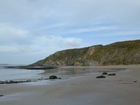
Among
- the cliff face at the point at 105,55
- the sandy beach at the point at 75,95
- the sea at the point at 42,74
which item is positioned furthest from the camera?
the cliff face at the point at 105,55

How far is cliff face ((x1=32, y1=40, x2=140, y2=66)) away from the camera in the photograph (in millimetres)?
79312

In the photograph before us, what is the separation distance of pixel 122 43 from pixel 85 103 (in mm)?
87438

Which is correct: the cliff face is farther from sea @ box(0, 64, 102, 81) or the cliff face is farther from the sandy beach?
the sandy beach

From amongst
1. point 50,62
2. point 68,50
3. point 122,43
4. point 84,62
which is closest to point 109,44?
A: point 122,43

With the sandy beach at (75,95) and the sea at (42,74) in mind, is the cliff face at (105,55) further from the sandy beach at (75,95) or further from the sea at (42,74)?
the sandy beach at (75,95)

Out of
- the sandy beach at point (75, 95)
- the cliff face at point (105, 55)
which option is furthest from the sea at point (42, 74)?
the cliff face at point (105, 55)

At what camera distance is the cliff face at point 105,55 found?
3123 inches

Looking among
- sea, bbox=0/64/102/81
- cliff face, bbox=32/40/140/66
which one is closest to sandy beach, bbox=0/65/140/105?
sea, bbox=0/64/102/81

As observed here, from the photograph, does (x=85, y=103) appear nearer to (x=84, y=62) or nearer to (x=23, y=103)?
(x=23, y=103)

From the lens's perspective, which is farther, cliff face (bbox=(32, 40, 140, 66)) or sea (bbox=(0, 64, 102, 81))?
cliff face (bbox=(32, 40, 140, 66))

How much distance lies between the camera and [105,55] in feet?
299

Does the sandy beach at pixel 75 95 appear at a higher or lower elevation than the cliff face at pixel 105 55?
lower

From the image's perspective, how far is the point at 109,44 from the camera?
3930 inches

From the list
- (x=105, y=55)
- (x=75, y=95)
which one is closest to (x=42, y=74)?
(x=75, y=95)
